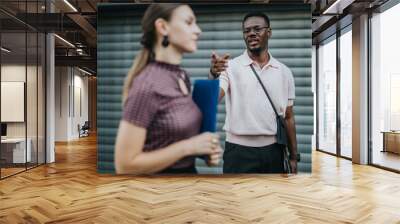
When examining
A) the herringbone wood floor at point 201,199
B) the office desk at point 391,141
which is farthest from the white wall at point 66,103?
the office desk at point 391,141

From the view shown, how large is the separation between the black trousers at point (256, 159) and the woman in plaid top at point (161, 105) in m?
0.94

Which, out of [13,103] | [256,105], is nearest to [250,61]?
[256,105]

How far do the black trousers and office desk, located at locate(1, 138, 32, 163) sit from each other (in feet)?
16.2

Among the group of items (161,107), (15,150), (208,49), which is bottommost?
(15,150)

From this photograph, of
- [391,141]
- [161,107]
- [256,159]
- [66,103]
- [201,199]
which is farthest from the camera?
[66,103]

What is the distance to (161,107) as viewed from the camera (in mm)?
2543

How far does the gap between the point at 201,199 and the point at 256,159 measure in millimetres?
1553

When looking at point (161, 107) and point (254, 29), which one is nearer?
point (161, 107)

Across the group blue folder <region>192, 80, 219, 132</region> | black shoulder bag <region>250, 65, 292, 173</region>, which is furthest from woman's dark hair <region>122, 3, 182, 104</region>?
black shoulder bag <region>250, 65, 292, 173</region>

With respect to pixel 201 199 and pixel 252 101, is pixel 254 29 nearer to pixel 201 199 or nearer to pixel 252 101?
pixel 252 101

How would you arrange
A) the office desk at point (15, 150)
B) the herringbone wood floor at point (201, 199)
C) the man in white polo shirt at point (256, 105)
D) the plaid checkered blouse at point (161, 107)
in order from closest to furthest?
the plaid checkered blouse at point (161, 107), the man in white polo shirt at point (256, 105), the herringbone wood floor at point (201, 199), the office desk at point (15, 150)

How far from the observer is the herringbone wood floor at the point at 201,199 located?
164 inches

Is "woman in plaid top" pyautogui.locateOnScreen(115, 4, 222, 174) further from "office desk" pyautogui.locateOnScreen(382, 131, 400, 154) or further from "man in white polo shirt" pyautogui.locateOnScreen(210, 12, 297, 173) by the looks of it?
"office desk" pyautogui.locateOnScreen(382, 131, 400, 154)

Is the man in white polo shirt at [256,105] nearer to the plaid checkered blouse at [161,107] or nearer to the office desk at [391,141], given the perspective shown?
the plaid checkered blouse at [161,107]
